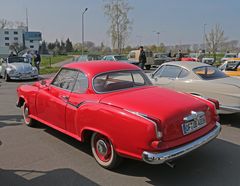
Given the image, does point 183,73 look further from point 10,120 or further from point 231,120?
point 10,120

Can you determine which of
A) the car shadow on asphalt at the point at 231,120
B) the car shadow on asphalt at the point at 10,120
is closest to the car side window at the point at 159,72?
the car shadow on asphalt at the point at 231,120

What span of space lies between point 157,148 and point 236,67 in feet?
26.0

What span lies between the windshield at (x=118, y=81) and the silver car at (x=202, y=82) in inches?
83.8

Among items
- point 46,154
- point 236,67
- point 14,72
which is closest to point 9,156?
point 46,154

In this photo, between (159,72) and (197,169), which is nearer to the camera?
(197,169)

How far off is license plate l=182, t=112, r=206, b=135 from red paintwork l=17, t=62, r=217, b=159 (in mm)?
59

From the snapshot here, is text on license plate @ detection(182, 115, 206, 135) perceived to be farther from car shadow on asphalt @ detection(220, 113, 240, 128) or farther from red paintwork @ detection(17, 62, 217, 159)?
car shadow on asphalt @ detection(220, 113, 240, 128)

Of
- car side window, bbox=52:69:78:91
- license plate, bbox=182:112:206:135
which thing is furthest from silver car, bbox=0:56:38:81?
license plate, bbox=182:112:206:135

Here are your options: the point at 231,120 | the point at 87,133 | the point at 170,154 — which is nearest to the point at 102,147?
the point at 87,133

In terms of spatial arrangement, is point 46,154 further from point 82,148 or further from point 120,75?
point 120,75

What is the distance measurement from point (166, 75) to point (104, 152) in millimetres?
4109

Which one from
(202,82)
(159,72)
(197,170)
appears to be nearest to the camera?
(197,170)

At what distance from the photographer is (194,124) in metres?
3.80

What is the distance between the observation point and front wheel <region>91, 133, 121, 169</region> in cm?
386
